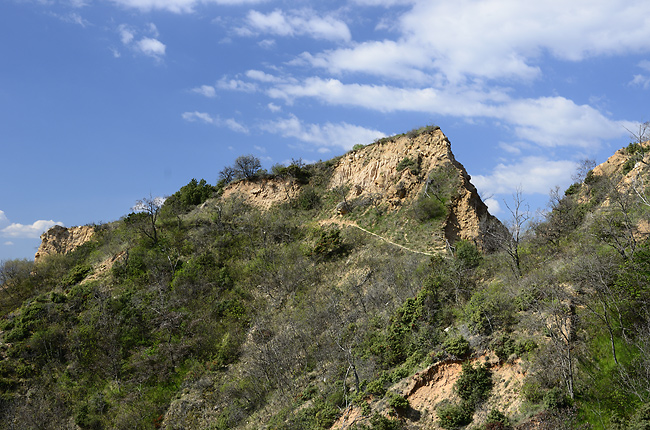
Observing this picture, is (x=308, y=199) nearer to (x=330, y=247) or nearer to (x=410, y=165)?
(x=330, y=247)

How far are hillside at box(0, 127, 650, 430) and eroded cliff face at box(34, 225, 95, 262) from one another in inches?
9.5

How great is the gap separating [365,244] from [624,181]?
17.8 metres

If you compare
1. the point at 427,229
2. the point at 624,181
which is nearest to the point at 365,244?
the point at 427,229

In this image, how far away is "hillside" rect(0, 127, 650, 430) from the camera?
16734 mm

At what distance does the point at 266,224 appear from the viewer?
43.7 m

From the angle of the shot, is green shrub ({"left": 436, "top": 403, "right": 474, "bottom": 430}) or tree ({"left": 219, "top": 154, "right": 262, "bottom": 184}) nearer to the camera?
green shrub ({"left": 436, "top": 403, "right": 474, "bottom": 430})

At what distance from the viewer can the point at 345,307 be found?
29.2 metres

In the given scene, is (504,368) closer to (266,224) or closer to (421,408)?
(421,408)

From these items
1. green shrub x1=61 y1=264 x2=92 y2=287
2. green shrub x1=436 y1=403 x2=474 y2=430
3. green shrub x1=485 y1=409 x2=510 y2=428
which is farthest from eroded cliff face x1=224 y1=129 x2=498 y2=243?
green shrub x1=485 y1=409 x2=510 y2=428

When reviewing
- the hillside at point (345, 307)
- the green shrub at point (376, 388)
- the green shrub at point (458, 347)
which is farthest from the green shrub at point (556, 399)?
the green shrub at point (376, 388)

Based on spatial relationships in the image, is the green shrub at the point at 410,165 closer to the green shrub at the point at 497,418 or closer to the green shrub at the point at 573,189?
the green shrub at the point at 573,189

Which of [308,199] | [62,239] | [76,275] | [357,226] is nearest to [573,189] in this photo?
[357,226]

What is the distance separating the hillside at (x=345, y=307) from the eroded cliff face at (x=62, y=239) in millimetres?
242

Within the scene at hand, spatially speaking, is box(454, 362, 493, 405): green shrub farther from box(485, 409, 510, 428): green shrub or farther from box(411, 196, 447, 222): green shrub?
box(411, 196, 447, 222): green shrub
